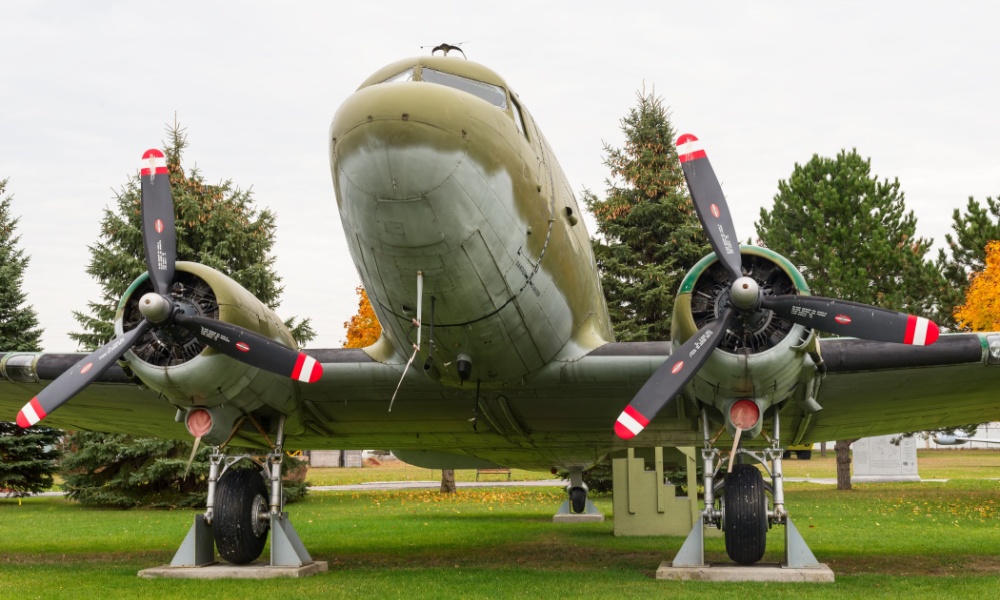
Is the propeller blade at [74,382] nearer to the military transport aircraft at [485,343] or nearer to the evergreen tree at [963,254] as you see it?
the military transport aircraft at [485,343]

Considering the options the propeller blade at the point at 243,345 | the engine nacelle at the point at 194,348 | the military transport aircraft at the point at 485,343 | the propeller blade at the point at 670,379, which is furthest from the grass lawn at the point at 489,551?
the propeller blade at the point at 243,345

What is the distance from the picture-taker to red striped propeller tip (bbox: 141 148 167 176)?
10.4 metres

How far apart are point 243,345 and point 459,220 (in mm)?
3248

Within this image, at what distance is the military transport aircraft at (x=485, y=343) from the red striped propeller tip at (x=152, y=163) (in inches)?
0.7

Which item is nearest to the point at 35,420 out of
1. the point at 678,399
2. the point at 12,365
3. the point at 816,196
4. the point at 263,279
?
the point at 12,365

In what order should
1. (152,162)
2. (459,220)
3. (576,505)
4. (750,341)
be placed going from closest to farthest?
1. (459,220)
2. (750,341)
3. (152,162)
4. (576,505)

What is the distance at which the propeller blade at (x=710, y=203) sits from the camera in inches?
358

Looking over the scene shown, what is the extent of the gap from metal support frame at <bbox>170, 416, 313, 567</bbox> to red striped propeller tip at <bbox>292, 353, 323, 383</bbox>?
1649mm

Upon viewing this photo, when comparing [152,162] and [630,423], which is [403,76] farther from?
[630,423]

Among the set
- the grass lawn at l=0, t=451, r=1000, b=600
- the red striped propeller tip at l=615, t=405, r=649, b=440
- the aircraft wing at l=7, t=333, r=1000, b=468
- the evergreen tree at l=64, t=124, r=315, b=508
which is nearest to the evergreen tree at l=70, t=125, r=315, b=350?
the evergreen tree at l=64, t=124, r=315, b=508

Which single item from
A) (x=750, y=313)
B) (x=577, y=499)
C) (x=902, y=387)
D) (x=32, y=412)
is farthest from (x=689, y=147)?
(x=577, y=499)

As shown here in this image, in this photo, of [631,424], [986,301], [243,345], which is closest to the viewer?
[631,424]

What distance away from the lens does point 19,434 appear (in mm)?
27234

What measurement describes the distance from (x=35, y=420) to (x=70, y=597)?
6.78 feet
